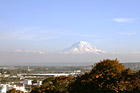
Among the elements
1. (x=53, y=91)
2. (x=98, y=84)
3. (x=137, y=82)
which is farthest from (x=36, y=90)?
(x=137, y=82)

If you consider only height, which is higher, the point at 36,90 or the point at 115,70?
the point at 115,70

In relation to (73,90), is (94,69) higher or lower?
higher

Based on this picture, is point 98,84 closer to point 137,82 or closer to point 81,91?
point 81,91

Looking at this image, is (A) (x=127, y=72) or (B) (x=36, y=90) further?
(B) (x=36, y=90)

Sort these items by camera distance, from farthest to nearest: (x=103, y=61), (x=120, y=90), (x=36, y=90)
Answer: (x=36, y=90) → (x=103, y=61) → (x=120, y=90)

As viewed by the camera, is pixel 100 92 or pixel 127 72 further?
pixel 127 72

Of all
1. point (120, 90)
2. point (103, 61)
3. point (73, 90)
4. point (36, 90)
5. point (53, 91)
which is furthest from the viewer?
point (36, 90)

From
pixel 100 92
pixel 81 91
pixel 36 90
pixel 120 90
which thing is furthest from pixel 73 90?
pixel 36 90

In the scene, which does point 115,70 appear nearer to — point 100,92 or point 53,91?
point 100,92
